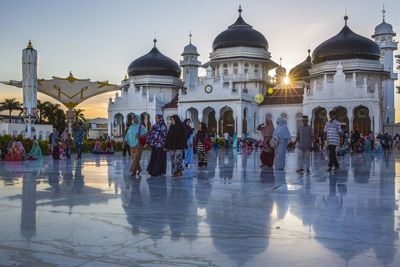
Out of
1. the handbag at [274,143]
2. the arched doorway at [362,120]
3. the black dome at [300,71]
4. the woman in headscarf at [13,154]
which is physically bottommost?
the woman in headscarf at [13,154]

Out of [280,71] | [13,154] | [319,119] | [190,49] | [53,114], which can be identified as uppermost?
[190,49]

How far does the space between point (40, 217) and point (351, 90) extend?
43.3 meters

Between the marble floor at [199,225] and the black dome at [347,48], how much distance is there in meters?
41.9

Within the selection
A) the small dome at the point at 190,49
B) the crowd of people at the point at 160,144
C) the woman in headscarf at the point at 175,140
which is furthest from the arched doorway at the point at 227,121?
the woman in headscarf at the point at 175,140

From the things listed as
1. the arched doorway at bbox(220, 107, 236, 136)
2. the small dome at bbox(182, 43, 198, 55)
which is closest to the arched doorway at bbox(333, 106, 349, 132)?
the arched doorway at bbox(220, 107, 236, 136)

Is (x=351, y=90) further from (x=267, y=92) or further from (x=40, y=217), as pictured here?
(x=40, y=217)

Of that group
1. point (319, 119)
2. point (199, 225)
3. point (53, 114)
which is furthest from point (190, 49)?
point (199, 225)

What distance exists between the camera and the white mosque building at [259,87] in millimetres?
46191

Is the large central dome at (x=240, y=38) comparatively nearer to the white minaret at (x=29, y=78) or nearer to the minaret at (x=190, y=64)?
the minaret at (x=190, y=64)

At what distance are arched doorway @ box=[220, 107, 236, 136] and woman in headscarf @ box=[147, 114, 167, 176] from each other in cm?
4061

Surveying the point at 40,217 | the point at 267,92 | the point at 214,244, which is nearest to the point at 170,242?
the point at 214,244

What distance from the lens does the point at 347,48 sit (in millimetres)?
48281

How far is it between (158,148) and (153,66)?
4886 cm

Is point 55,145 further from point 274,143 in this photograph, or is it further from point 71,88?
point 71,88
